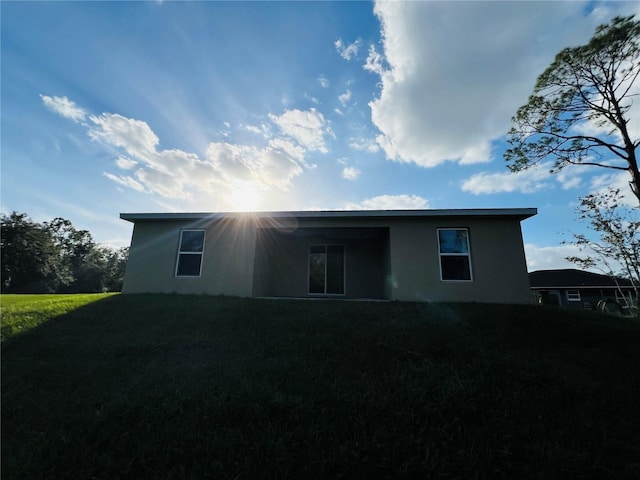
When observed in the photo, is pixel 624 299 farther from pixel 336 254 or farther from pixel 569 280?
pixel 336 254

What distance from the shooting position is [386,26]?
24.2ft

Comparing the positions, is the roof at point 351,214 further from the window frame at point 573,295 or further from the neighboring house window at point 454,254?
the window frame at point 573,295

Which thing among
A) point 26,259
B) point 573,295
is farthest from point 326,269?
point 26,259

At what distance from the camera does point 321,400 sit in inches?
125

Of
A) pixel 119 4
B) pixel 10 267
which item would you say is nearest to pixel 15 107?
pixel 119 4

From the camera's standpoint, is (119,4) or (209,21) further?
(209,21)

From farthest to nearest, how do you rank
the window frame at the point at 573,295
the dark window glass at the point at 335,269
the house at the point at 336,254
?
the window frame at the point at 573,295 < the dark window glass at the point at 335,269 < the house at the point at 336,254

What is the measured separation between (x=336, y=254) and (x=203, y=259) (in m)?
4.91

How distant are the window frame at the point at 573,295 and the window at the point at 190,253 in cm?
2695

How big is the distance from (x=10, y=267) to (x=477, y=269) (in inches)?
1639

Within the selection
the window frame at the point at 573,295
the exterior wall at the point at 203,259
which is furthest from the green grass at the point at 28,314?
the window frame at the point at 573,295

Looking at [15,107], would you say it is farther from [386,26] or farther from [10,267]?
[10,267]

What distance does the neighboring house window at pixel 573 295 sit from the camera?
22.6 metres

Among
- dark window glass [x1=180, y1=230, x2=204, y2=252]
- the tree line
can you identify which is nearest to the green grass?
dark window glass [x1=180, y1=230, x2=204, y2=252]
